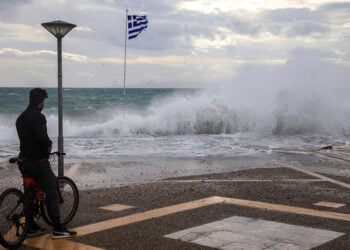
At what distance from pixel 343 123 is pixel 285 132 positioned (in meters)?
3.45

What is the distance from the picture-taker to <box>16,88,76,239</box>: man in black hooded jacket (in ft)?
18.0

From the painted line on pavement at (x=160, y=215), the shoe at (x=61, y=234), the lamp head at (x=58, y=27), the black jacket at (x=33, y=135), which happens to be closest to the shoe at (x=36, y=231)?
the painted line on pavement at (x=160, y=215)

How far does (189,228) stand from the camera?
6.17m

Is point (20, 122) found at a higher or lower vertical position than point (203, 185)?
higher

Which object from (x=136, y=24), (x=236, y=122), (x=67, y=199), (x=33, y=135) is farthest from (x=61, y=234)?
(x=236, y=122)

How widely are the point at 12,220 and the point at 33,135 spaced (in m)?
0.97

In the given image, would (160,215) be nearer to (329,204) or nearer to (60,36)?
(329,204)

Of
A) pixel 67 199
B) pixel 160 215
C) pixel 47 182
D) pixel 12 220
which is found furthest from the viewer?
pixel 160 215

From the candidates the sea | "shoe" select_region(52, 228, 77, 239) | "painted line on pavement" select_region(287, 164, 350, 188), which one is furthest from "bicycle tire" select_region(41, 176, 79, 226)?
the sea

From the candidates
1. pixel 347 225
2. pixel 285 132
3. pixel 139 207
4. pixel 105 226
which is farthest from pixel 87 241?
pixel 285 132

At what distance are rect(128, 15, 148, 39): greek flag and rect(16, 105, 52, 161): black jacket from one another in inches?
674

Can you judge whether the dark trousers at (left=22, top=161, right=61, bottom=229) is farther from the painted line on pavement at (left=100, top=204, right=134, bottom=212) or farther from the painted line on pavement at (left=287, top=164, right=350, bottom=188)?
the painted line on pavement at (left=287, top=164, right=350, bottom=188)

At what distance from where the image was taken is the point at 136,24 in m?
22.4

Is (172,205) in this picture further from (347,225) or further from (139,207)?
(347,225)
